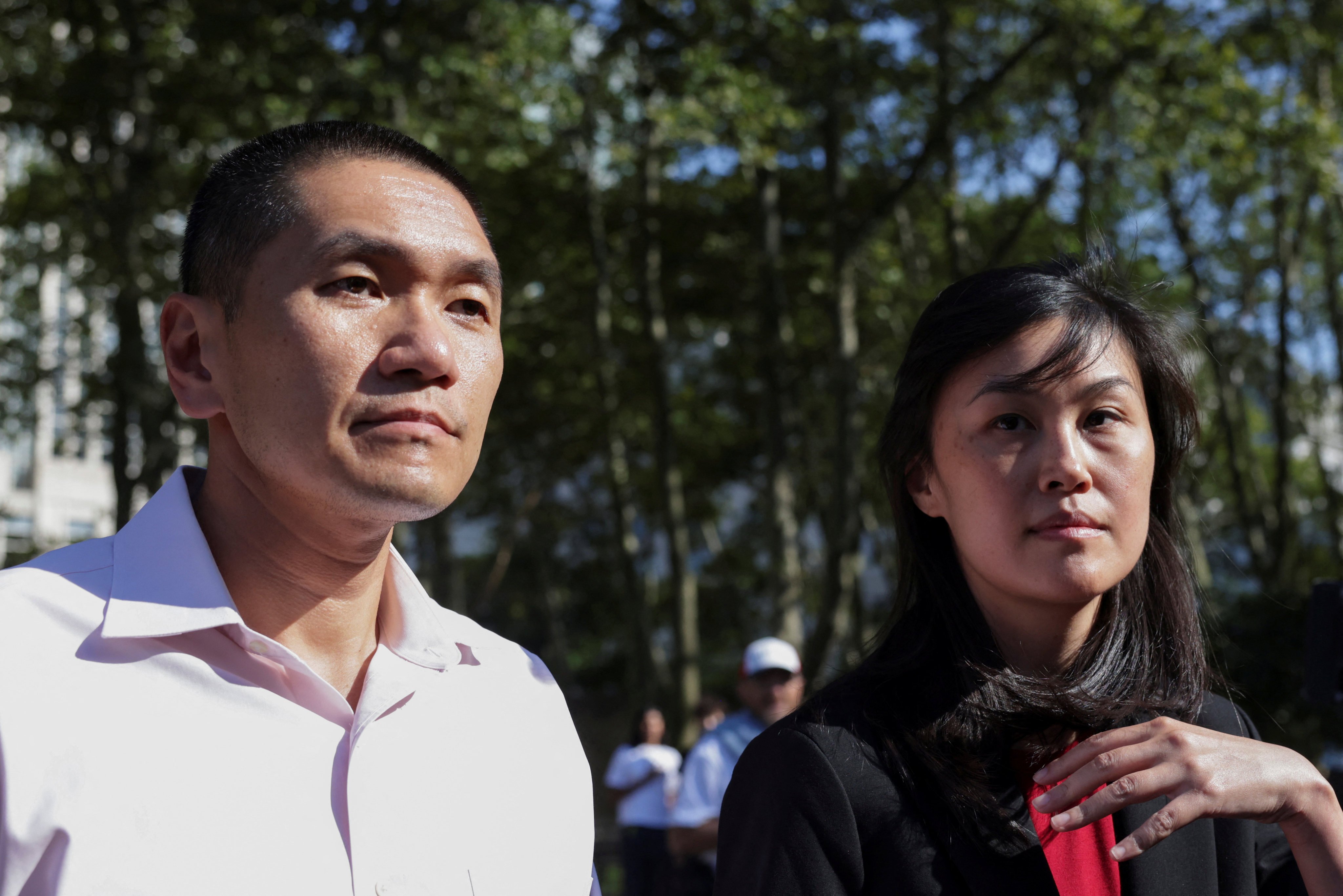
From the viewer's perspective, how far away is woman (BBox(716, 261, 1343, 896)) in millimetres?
1903

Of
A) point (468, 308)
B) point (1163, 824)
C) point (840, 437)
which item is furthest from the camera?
point (840, 437)

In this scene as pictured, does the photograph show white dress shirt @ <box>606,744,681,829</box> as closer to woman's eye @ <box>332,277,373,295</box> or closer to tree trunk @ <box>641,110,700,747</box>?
tree trunk @ <box>641,110,700,747</box>

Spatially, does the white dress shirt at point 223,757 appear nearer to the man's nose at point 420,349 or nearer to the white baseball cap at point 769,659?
the man's nose at point 420,349

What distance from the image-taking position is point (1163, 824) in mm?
1762

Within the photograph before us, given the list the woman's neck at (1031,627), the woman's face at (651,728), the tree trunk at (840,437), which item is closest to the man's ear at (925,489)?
the woman's neck at (1031,627)

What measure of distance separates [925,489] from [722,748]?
512cm

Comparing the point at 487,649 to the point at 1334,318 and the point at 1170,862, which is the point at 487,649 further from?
the point at 1334,318

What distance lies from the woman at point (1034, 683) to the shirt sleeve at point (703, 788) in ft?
16.4

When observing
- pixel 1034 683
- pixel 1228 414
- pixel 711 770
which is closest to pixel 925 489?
pixel 1034 683

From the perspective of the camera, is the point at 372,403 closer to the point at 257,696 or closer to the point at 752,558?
the point at 257,696

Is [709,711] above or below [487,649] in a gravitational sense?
below

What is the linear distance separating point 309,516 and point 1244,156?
40.1ft

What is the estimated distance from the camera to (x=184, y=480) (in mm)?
1999

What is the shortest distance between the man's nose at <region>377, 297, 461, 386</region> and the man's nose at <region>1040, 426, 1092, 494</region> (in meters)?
0.97
